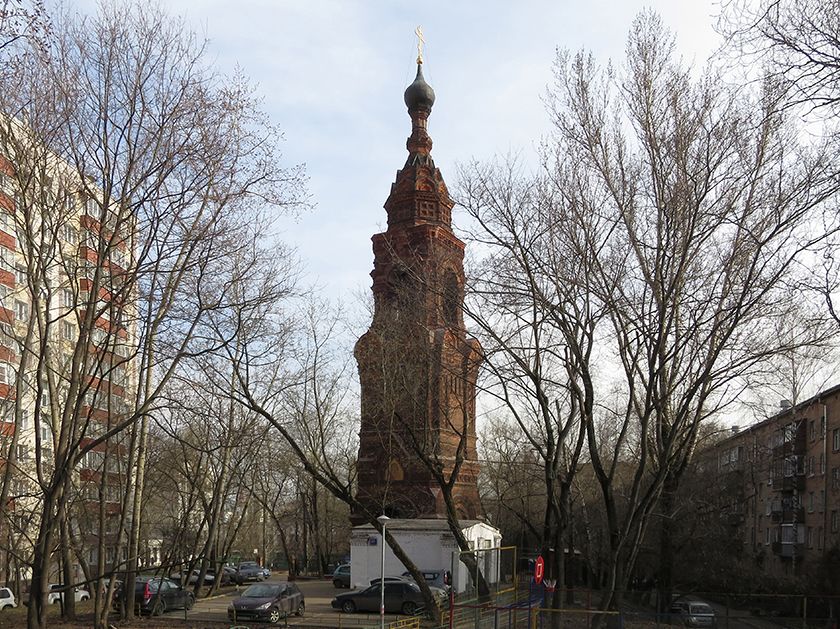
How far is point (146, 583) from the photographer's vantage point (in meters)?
28.2

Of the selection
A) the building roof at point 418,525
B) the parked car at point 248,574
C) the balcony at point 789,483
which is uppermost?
the balcony at point 789,483

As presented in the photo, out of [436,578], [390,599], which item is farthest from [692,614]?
[390,599]

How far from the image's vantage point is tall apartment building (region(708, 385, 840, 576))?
3825 centimetres

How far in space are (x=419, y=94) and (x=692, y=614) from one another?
2913 cm

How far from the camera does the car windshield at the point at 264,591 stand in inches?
1036

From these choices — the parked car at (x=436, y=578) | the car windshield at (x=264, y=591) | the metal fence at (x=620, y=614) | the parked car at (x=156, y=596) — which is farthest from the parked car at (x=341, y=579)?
the car windshield at (x=264, y=591)

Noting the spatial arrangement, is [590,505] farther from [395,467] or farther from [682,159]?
[682,159]

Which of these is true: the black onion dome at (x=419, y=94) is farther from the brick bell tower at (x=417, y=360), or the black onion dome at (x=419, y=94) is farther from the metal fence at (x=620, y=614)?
the metal fence at (x=620, y=614)

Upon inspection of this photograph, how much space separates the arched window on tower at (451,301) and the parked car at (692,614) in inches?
416

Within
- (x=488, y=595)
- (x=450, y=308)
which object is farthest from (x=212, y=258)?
(x=488, y=595)

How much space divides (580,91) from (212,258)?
23.6ft

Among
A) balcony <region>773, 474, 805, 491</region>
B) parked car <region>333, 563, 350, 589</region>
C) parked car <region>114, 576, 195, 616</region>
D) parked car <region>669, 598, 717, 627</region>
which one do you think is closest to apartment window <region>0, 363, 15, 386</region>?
parked car <region>114, 576, 195, 616</region>

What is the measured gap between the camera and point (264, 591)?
26625 mm

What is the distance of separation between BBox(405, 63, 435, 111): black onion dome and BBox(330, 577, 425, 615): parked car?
1034 inches
